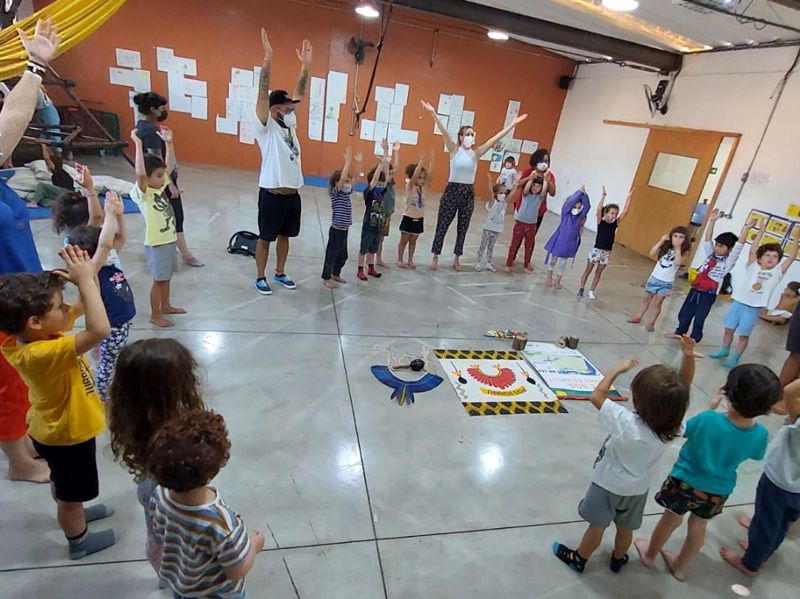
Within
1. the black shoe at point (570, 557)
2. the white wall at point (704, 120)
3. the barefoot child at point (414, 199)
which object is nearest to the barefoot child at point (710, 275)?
the white wall at point (704, 120)

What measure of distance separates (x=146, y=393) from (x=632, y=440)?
1606mm

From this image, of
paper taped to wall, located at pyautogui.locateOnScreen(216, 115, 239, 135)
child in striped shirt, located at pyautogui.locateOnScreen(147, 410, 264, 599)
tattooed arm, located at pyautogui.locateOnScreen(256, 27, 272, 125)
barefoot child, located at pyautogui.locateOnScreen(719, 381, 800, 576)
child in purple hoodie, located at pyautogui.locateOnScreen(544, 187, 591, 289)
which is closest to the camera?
child in striped shirt, located at pyautogui.locateOnScreen(147, 410, 264, 599)

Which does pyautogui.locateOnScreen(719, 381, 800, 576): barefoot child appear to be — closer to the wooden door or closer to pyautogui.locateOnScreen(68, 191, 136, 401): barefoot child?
pyautogui.locateOnScreen(68, 191, 136, 401): barefoot child

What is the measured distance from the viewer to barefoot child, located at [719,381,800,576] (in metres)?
1.81

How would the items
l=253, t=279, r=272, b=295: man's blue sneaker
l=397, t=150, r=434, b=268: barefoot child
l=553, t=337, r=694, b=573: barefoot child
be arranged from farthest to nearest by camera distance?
l=397, t=150, r=434, b=268: barefoot child → l=253, t=279, r=272, b=295: man's blue sneaker → l=553, t=337, r=694, b=573: barefoot child

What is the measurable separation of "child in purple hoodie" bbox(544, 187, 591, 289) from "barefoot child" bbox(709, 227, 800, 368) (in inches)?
63.4

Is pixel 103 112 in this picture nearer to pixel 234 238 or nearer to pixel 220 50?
pixel 220 50

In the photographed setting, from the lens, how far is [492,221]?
5449mm

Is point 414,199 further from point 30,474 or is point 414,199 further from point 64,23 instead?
point 30,474

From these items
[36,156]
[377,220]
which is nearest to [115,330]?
[377,220]

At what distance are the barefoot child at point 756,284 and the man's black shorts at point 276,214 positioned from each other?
376cm

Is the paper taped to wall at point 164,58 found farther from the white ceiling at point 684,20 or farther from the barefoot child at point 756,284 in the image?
the barefoot child at point 756,284

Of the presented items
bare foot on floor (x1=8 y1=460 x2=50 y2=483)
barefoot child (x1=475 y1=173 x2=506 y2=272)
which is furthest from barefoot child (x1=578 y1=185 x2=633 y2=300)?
bare foot on floor (x1=8 y1=460 x2=50 y2=483)

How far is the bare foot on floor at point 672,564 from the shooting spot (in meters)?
2.00
